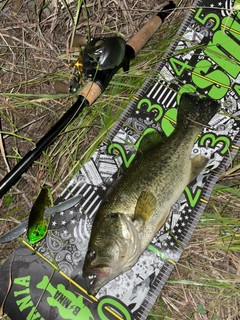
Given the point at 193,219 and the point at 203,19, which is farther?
the point at 203,19

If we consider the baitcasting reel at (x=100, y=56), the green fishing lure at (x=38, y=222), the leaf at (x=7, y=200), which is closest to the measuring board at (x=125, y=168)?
the green fishing lure at (x=38, y=222)

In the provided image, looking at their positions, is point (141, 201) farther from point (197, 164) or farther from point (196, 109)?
point (196, 109)

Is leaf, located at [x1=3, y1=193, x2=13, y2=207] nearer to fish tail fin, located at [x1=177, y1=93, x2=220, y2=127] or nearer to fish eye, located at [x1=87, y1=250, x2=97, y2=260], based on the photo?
fish eye, located at [x1=87, y1=250, x2=97, y2=260]

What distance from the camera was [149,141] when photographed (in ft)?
8.61

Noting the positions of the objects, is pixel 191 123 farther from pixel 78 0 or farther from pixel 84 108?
pixel 78 0

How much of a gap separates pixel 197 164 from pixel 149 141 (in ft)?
1.05

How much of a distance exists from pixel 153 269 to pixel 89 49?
135cm

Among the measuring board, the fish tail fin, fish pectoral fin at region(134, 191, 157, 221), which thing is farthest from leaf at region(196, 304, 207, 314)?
the fish tail fin

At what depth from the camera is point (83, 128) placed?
2.76 m

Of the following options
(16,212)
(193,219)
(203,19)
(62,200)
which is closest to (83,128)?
(62,200)

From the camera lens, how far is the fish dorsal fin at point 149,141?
260 centimetres

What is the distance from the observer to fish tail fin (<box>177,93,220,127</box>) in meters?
2.63

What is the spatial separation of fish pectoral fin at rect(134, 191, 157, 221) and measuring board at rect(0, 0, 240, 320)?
325 mm

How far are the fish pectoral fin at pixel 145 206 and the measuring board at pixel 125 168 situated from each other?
12.8 inches
